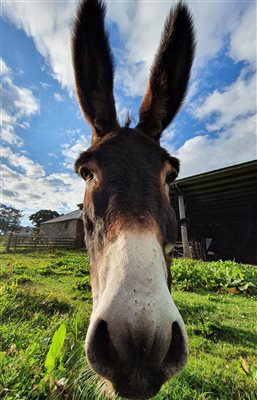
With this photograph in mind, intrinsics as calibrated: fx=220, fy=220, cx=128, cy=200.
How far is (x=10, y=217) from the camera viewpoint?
75.3 metres

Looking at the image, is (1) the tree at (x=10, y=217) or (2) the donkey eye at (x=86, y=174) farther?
(1) the tree at (x=10, y=217)

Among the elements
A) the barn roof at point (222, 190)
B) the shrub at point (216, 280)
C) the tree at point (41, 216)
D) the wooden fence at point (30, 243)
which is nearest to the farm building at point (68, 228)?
the wooden fence at point (30, 243)

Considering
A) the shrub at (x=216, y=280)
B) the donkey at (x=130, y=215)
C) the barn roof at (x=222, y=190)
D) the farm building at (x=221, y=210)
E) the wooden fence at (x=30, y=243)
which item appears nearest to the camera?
the donkey at (x=130, y=215)

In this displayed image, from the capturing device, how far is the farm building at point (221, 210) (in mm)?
11641

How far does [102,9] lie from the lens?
2244mm

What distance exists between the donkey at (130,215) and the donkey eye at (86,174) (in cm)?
1

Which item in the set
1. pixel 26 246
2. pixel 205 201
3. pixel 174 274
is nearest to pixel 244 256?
pixel 205 201

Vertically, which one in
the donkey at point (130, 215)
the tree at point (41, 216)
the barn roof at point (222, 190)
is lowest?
the donkey at point (130, 215)

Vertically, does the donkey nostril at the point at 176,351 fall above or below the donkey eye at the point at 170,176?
below

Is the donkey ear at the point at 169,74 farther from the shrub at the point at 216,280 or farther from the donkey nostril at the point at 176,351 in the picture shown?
the shrub at the point at 216,280

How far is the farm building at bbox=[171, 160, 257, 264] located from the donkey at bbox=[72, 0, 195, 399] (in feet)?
16.7

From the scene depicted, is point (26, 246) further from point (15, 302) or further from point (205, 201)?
point (15, 302)

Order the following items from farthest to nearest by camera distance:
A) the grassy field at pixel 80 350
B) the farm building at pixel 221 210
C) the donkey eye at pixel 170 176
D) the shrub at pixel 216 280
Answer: the farm building at pixel 221 210, the shrub at pixel 216 280, the donkey eye at pixel 170 176, the grassy field at pixel 80 350

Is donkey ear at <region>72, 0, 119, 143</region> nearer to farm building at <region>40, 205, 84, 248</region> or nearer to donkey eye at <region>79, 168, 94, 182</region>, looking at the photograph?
donkey eye at <region>79, 168, 94, 182</region>
